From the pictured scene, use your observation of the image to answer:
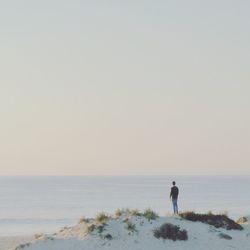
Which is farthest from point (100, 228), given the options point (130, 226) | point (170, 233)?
point (170, 233)

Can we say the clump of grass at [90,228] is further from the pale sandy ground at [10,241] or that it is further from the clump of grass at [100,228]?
the pale sandy ground at [10,241]

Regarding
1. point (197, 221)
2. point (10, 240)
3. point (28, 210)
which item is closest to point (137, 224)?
point (197, 221)

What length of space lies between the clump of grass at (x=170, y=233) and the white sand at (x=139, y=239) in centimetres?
30

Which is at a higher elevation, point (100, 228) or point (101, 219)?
point (101, 219)

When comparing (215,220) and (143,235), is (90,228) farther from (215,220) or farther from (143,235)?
(215,220)

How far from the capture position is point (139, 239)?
36781mm

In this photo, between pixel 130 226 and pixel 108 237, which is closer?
pixel 108 237

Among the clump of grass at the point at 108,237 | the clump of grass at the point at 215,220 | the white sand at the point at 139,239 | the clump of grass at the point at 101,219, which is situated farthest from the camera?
the clump of grass at the point at 215,220

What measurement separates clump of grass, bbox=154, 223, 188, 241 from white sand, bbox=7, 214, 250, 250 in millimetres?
295

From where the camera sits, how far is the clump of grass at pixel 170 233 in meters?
37.2

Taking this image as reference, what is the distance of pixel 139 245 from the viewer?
36281 millimetres

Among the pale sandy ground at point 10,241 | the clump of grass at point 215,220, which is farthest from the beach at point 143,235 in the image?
the pale sandy ground at point 10,241

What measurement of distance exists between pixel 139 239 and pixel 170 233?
1.94m

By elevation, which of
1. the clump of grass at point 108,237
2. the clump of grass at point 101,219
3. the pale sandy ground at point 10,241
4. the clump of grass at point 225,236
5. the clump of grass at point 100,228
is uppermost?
the clump of grass at point 101,219
